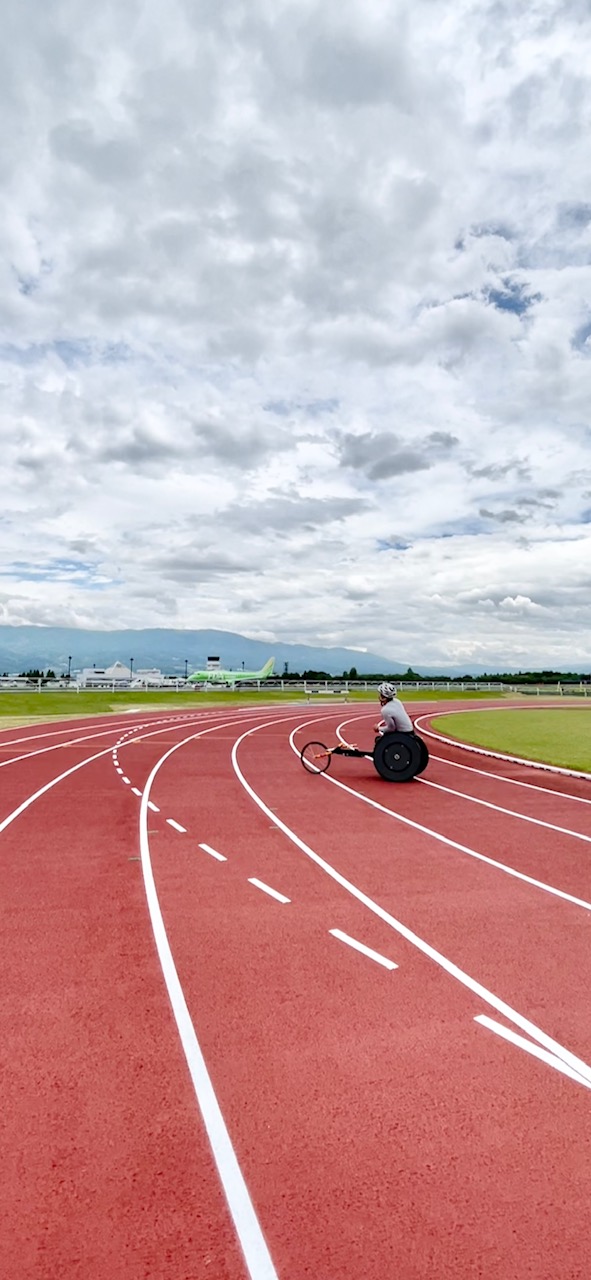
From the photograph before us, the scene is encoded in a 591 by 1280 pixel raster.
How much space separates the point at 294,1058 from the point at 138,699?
52059 millimetres

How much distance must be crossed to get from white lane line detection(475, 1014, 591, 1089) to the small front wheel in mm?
12689

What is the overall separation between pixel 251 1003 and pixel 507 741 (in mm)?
21871

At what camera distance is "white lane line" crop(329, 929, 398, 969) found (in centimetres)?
659

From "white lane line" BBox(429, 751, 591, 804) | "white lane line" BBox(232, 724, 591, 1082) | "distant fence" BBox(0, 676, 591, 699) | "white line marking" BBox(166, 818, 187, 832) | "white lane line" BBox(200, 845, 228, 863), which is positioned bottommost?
"white lane line" BBox(232, 724, 591, 1082)

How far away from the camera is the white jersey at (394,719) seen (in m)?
16.7

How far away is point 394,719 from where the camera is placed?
1683 cm

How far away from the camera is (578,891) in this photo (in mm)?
8805

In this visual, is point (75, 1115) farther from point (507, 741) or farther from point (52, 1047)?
point (507, 741)

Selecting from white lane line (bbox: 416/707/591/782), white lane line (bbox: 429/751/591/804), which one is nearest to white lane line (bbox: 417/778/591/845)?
white lane line (bbox: 429/751/591/804)

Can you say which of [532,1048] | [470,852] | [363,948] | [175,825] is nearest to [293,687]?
[175,825]

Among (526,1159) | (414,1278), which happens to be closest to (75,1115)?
(414,1278)

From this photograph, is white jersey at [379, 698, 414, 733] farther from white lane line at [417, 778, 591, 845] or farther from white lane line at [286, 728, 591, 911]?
white lane line at [286, 728, 591, 911]

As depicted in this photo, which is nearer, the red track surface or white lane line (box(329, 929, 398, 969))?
the red track surface

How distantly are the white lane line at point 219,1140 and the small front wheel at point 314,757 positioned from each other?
37.9 feet
